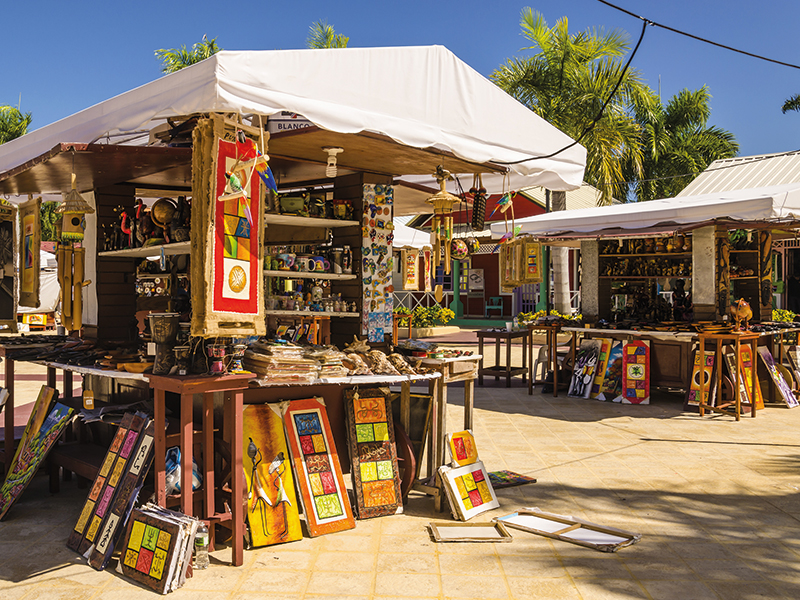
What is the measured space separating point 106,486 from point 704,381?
7.78 meters

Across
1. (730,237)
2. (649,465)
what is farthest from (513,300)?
(649,465)

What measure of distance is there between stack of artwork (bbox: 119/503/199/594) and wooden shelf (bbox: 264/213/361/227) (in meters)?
2.31

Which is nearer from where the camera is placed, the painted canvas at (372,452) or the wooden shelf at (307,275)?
the painted canvas at (372,452)

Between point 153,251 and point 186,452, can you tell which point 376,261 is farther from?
point 186,452

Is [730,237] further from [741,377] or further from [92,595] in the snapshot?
[92,595]

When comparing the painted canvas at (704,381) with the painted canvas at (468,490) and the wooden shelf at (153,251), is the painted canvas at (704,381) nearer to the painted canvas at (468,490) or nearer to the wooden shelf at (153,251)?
the painted canvas at (468,490)

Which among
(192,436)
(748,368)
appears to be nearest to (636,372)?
(748,368)

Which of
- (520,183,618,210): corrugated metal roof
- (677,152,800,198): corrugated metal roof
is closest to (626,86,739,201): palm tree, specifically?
(520,183,618,210): corrugated metal roof

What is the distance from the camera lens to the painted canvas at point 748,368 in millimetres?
9156

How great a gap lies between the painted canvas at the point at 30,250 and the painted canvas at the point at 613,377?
307 inches

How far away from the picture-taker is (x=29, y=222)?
20.5 ft

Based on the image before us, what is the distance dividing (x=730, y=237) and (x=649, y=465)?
221 inches

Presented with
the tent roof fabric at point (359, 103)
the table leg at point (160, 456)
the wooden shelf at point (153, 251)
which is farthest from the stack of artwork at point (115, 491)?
the tent roof fabric at point (359, 103)

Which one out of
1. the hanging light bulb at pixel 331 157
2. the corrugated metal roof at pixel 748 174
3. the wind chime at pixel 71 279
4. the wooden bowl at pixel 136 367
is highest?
the corrugated metal roof at pixel 748 174
